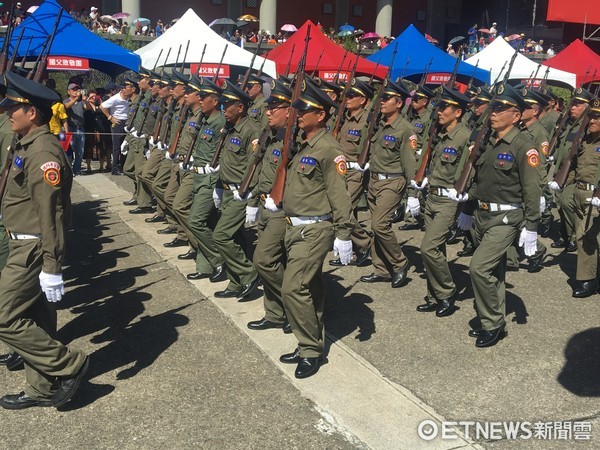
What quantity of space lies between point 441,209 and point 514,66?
37.4 ft

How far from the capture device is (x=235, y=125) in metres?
7.21

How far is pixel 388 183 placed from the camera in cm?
768

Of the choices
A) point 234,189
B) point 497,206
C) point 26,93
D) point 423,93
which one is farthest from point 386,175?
point 26,93

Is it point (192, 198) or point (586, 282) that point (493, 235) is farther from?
point (192, 198)

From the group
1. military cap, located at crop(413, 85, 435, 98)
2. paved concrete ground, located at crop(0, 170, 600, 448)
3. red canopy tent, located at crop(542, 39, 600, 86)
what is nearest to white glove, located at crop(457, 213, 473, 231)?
paved concrete ground, located at crop(0, 170, 600, 448)

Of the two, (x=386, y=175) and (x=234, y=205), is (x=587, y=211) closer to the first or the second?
(x=386, y=175)

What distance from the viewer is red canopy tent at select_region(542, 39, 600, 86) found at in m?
17.2

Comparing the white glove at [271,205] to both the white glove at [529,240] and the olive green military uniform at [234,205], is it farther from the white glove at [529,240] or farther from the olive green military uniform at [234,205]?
the white glove at [529,240]

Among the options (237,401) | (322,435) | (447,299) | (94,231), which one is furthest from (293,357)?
(94,231)

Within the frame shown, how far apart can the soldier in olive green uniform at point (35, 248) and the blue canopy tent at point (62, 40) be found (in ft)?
22.0

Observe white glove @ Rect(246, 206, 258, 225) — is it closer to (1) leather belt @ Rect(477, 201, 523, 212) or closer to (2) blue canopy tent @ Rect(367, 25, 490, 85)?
(1) leather belt @ Rect(477, 201, 523, 212)

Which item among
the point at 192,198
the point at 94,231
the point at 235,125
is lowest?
the point at 94,231

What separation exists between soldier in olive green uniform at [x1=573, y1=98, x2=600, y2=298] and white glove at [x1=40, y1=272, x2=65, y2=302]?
5282 mm

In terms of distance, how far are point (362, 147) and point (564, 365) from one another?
4033mm
